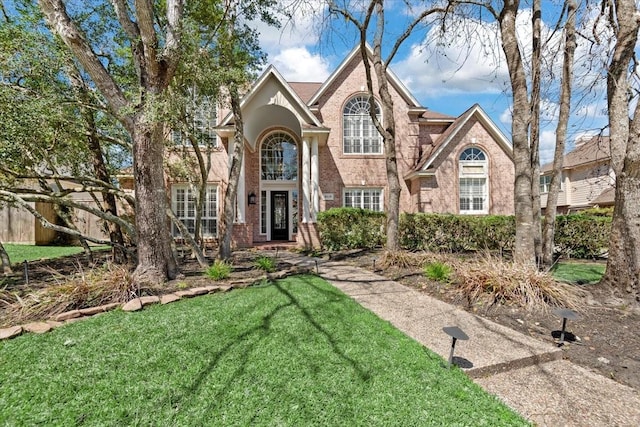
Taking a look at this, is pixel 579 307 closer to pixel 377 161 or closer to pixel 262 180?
pixel 377 161

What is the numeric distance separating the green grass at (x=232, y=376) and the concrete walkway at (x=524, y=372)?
0.24 meters

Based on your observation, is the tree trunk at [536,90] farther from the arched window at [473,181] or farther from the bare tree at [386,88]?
the arched window at [473,181]

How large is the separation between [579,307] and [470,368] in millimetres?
2812

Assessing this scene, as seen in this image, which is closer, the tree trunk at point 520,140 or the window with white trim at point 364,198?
the tree trunk at point 520,140

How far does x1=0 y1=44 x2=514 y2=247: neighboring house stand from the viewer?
14180 mm

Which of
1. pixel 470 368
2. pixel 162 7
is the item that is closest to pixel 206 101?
pixel 162 7

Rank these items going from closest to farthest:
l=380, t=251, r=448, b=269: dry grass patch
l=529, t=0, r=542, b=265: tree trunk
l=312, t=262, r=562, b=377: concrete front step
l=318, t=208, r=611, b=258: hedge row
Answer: l=312, t=262, r=562, b=377: concrete front step < l=529, t=0, r=542, b=265: tree trunk < l=380, t=251, r=448, b=269: dry grass patch < l=318, t=208, r=611, b=258: hedge row

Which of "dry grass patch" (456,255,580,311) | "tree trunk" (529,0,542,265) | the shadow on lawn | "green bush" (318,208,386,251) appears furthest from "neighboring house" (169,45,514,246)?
the shadow on lawn

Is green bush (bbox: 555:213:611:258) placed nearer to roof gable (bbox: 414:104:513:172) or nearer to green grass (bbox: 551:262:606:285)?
green grass (bbox: 551:262:606:285)

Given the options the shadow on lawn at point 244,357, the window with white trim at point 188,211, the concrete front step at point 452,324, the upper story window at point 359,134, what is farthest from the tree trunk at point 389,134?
the window with white trim at point 188,211

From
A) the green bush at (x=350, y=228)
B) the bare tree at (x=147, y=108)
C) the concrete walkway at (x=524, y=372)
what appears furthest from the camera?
the green bush at (x=350, y=228)

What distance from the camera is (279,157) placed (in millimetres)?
14953

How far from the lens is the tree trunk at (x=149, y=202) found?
5.44 meters

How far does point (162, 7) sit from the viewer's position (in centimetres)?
768
